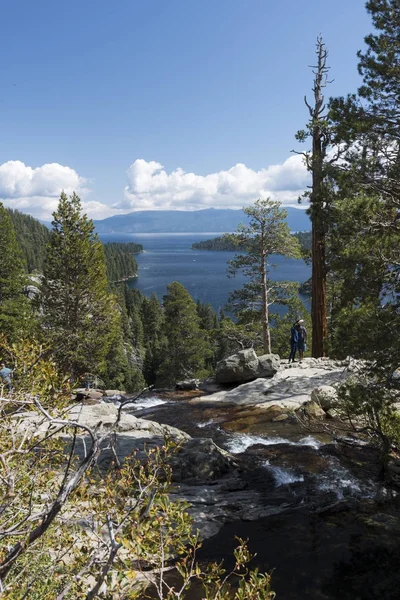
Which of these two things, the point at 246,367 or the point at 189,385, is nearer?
the point at 246,367

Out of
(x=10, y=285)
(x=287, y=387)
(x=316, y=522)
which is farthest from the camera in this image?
(x=10, y=285)

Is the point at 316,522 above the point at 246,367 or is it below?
above

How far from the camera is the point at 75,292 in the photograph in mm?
23047

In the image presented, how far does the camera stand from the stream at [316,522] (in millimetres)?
6023

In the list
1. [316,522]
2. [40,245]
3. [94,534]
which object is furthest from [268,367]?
[40,245]

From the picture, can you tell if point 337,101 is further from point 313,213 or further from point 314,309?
point 314,309

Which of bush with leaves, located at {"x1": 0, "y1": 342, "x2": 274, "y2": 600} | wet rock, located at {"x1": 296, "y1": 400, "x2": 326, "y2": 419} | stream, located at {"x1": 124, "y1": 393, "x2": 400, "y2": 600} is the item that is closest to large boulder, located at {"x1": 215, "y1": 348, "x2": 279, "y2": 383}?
Answer: wet rock, located at {"x1": 296, "y1": 400, "x2": 326, "y2": 419}

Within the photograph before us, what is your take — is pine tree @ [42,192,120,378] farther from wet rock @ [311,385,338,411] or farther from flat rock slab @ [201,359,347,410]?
wet rock @ [311,385,338,411]

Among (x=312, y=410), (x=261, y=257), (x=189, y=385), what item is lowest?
(x=189, y=385)

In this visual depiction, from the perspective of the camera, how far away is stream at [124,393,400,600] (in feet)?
19.8

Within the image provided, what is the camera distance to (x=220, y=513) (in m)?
7.89

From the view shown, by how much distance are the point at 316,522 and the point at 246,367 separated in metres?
11.4

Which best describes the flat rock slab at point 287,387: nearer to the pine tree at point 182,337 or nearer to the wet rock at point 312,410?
the wet rock at point 312,410

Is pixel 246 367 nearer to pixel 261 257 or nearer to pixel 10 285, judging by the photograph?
pixel 261 257
